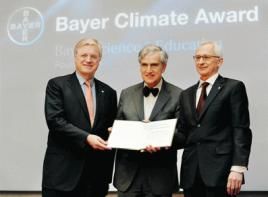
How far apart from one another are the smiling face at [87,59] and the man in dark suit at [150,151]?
32cm

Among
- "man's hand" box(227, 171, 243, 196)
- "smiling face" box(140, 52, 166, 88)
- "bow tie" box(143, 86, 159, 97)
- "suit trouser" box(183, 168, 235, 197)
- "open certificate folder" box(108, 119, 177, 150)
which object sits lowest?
"suit trouser" box(183, 168, 235, 197)

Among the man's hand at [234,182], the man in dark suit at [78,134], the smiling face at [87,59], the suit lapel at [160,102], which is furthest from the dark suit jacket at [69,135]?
the man's hand at [234,182]

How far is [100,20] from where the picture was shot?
4.51m

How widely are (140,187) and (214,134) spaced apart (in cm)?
56

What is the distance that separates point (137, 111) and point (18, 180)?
2.12 meters

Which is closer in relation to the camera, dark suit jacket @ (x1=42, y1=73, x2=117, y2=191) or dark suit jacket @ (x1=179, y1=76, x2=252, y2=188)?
dark suit jacket @ (x1=179, y1=76, x2=252, y2=188)

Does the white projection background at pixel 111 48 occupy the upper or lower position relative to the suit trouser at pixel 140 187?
upper

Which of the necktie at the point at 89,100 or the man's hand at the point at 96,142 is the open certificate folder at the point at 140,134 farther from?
the necktie at the point at 89,100

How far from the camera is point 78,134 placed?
2.86 meters

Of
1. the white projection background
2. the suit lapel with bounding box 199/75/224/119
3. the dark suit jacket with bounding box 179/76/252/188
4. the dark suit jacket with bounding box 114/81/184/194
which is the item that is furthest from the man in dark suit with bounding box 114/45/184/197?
the white projection background

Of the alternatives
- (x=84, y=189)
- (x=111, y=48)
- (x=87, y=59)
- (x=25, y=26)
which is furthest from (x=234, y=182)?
(x=25, y=26)

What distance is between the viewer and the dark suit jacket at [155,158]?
2814 millimetres

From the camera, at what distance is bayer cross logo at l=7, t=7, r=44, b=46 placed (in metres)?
4.62

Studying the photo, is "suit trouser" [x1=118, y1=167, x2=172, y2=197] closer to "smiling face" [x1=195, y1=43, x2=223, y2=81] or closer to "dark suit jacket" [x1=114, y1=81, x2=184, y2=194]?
"dark suit jacket" [x1=114, y1=81, x2=184, y2=194]
